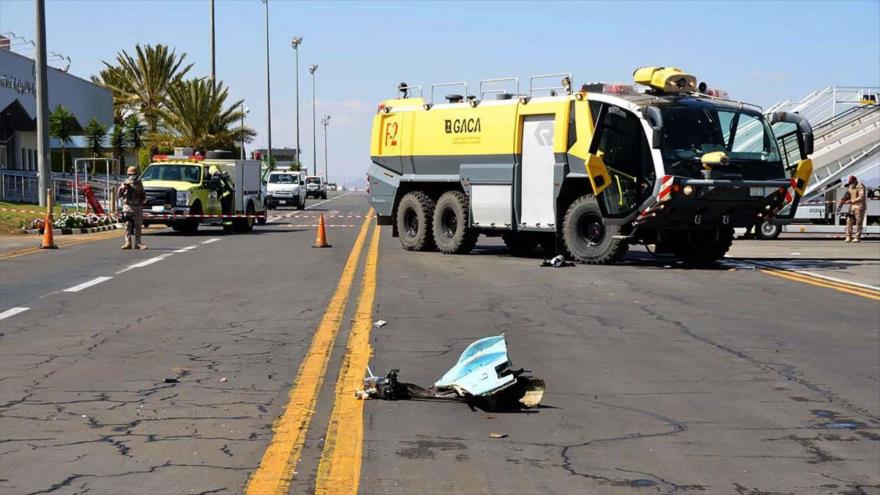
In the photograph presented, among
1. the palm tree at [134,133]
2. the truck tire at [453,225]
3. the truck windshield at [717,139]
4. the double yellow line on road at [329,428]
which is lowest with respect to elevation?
the double yellow line on road at [329,428]

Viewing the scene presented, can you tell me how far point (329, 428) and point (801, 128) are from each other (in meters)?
16.0

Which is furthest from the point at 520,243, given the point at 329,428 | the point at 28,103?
the point at 28,103

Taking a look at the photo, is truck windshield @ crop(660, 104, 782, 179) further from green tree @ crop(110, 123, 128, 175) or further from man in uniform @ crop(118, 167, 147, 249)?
green tree @ crop(110, 123, 128, 175)

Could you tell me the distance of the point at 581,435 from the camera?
24.3ft

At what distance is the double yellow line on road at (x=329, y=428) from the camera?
19.9 ft

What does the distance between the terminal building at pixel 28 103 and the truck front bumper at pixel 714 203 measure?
3840 centimetres

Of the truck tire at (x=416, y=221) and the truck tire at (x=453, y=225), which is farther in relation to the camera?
the truck tire at (x=416, y=221)

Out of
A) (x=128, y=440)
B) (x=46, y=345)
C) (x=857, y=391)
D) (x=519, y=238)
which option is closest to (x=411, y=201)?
(x=519, y=238)

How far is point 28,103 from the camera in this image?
59.9 meters

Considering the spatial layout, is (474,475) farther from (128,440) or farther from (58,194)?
(58,194)

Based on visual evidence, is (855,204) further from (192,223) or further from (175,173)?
(175,173)

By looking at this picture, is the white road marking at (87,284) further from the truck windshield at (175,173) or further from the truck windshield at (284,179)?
the truck windshield at (284,179)

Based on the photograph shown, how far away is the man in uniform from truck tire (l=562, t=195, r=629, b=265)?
31.4 feet

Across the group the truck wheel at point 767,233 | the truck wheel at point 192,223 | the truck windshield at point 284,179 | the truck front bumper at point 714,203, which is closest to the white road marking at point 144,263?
the truck front bumper at point 714,203
